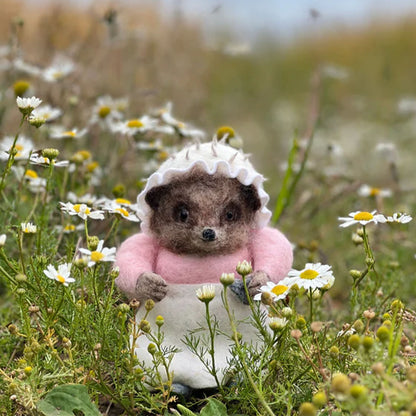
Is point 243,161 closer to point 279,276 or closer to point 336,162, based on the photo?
point 279,276

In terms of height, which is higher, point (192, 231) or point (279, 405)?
point (192, 231)

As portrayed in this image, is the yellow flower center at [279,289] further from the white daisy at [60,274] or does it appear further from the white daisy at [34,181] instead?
the white daisy at [34,181]

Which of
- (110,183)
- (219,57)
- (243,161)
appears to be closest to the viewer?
(243,161)

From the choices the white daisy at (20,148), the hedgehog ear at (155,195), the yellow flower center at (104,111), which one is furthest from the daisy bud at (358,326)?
the yellow flower center at (104,111)

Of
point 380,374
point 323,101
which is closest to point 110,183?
point 380,374

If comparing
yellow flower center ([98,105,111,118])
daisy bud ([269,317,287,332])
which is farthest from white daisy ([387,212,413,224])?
yellow flower center ([98,105,111,118])

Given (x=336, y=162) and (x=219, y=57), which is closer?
(x=336, y=162)

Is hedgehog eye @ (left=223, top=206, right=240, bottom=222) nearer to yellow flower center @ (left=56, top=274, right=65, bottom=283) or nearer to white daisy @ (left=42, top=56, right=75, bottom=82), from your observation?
yellow flower center @ (left=56, top=274, right=65, bottom=283)

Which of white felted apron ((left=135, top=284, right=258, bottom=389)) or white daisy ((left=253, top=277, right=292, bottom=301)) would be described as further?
white felted apron ((left=135, top=284, right=258, bottom=389))
